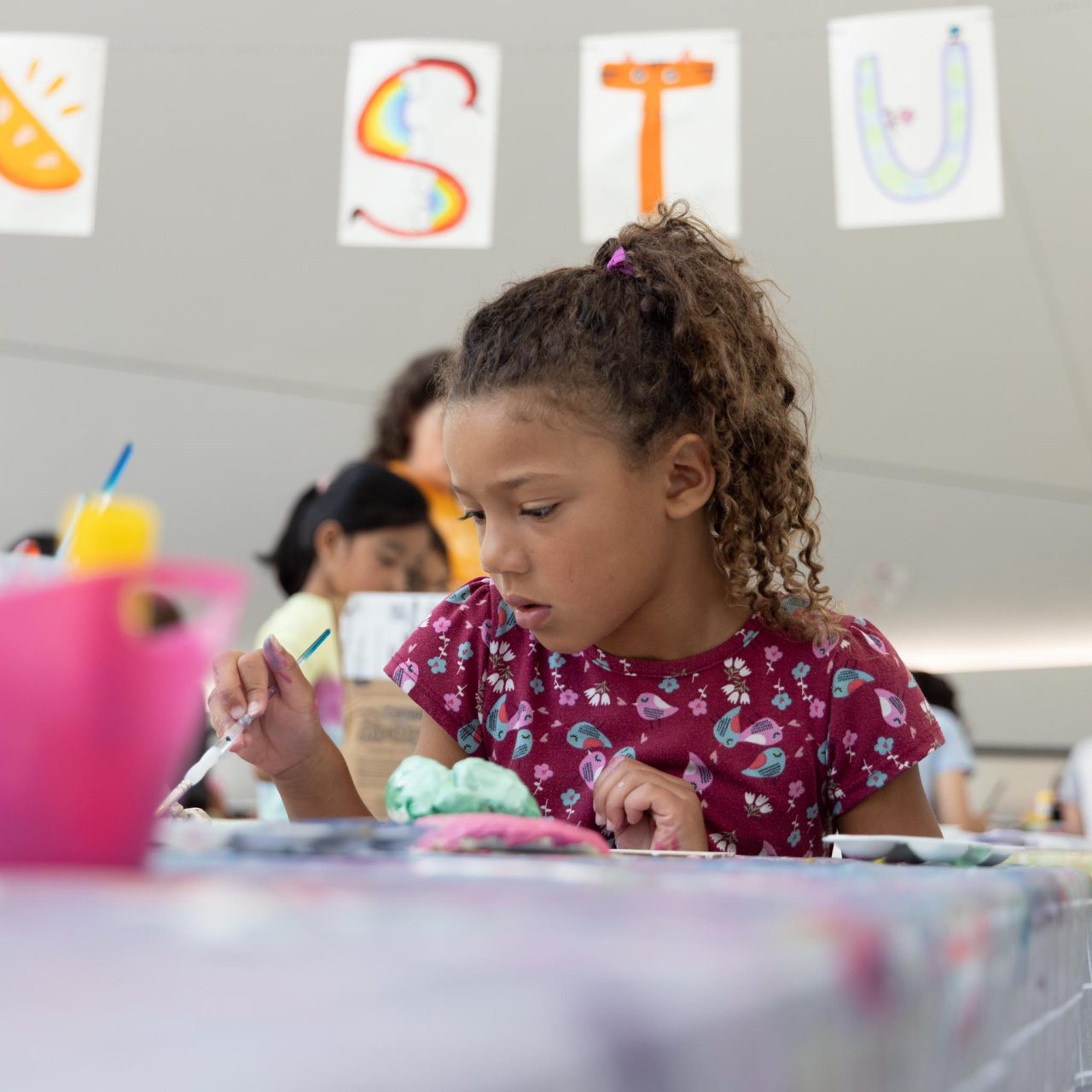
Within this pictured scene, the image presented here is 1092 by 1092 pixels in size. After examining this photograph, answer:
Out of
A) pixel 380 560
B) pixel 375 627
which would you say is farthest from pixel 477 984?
pixel 380 560

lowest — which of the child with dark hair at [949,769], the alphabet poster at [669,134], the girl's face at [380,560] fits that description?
the child with dark hair at [949,769]

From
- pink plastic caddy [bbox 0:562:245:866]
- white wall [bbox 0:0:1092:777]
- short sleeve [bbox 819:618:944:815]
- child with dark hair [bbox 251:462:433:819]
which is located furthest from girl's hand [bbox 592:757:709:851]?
white wall [bbox 0:0:1092:777]

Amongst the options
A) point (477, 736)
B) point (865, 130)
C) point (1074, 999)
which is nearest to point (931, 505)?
point (865, 130)

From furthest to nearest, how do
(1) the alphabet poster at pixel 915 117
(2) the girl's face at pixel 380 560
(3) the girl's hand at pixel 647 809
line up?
(1) the alphabet poster at pixel 915 117 < (2) the girl's face at pixel 380 560 < (3) the girl's hand at pixel 647 809

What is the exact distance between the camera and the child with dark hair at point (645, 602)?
0.98 metres

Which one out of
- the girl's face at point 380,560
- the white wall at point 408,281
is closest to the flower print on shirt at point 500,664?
the girl's face at point 380,560

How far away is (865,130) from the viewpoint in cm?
218

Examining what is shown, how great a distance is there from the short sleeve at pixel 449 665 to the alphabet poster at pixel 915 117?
1.30m

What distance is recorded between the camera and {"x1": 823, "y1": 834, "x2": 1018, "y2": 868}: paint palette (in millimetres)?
575

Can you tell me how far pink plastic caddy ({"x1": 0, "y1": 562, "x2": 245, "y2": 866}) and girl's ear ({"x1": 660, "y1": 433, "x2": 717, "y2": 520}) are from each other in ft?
2.55

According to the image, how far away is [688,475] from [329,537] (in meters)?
1.08

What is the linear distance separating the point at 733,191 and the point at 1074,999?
1.84 metres

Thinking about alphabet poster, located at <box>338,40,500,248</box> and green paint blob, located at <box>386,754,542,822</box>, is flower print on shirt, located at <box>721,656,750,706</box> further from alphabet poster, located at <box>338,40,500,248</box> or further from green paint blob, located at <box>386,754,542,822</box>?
alphabet poster, located at <box>338,40,500,248</box>

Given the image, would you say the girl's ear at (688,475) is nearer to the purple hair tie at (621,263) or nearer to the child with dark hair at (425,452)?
the purple hair tie at (621,263)
